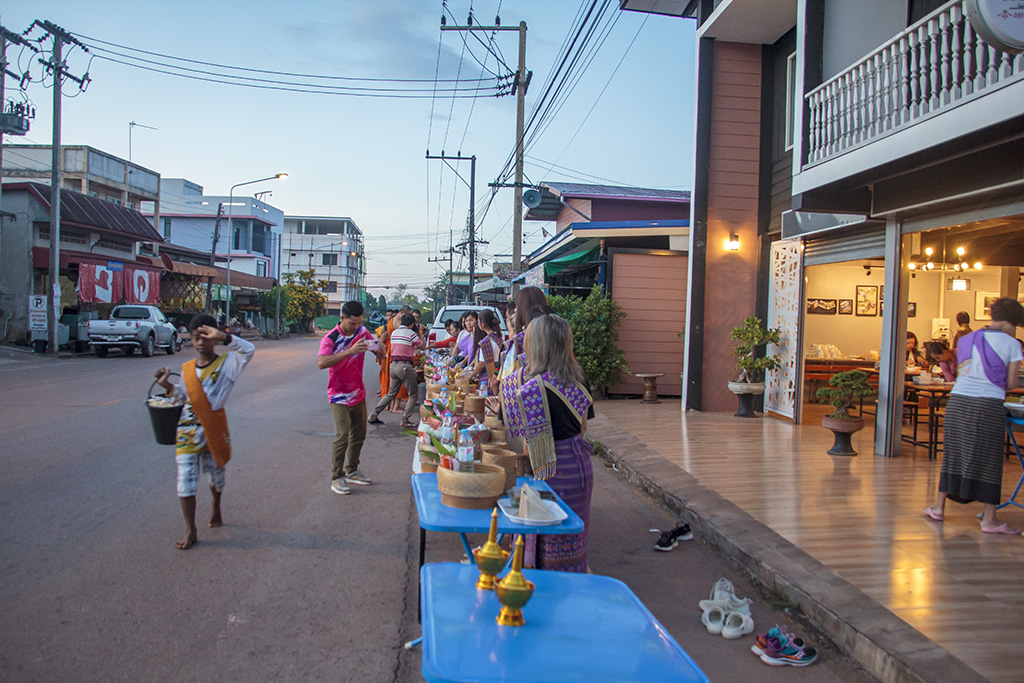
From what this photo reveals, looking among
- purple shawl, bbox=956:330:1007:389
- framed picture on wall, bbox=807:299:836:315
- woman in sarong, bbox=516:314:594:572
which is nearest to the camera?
woman in sarong, bbox=516:314:594:572

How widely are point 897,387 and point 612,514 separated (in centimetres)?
446

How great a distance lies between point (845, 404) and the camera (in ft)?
29.8

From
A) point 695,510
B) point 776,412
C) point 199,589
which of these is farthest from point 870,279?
point 199,589

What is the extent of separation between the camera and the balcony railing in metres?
6.64

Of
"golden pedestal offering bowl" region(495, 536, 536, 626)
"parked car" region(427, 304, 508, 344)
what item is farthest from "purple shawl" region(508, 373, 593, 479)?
"parked car" region(427, 304, 508, 344)

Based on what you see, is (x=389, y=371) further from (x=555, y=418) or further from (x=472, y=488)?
(x=472, y=488)

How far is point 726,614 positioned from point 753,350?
8.90 metres

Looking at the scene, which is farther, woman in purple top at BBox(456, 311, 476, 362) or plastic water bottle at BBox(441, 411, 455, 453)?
woman in purple top at BBox(456, 311, 476, 362)

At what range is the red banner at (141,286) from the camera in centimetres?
3046

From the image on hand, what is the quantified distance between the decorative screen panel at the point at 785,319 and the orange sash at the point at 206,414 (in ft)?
29.5

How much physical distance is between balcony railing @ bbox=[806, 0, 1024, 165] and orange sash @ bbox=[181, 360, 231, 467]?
6818 millimetres

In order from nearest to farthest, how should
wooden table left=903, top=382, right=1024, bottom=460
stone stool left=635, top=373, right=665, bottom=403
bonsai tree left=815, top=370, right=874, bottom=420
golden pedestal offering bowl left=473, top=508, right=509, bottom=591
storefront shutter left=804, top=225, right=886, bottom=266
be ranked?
1. golden pedestal offering bowl left=473, top=508, right=509, bottom=591
2. bonsai tree left=815, top=370, right=874, bottom=420
3. wooden table left=903, top=382, right=1024, bottom=460
4. storefront shutter left=804, top=225, right=886, bottom=266
5. stone stool left=635, top=373, right=665, bottom=403

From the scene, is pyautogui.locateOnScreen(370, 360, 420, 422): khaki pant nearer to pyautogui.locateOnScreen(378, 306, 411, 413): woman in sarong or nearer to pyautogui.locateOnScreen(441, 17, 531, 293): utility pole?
pyautogui.locateOnScreen(378, 306, 411, 413): woman in sarong

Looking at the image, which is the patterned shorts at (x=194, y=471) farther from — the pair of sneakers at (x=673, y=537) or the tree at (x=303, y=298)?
the tree at (x=303, y=298)
